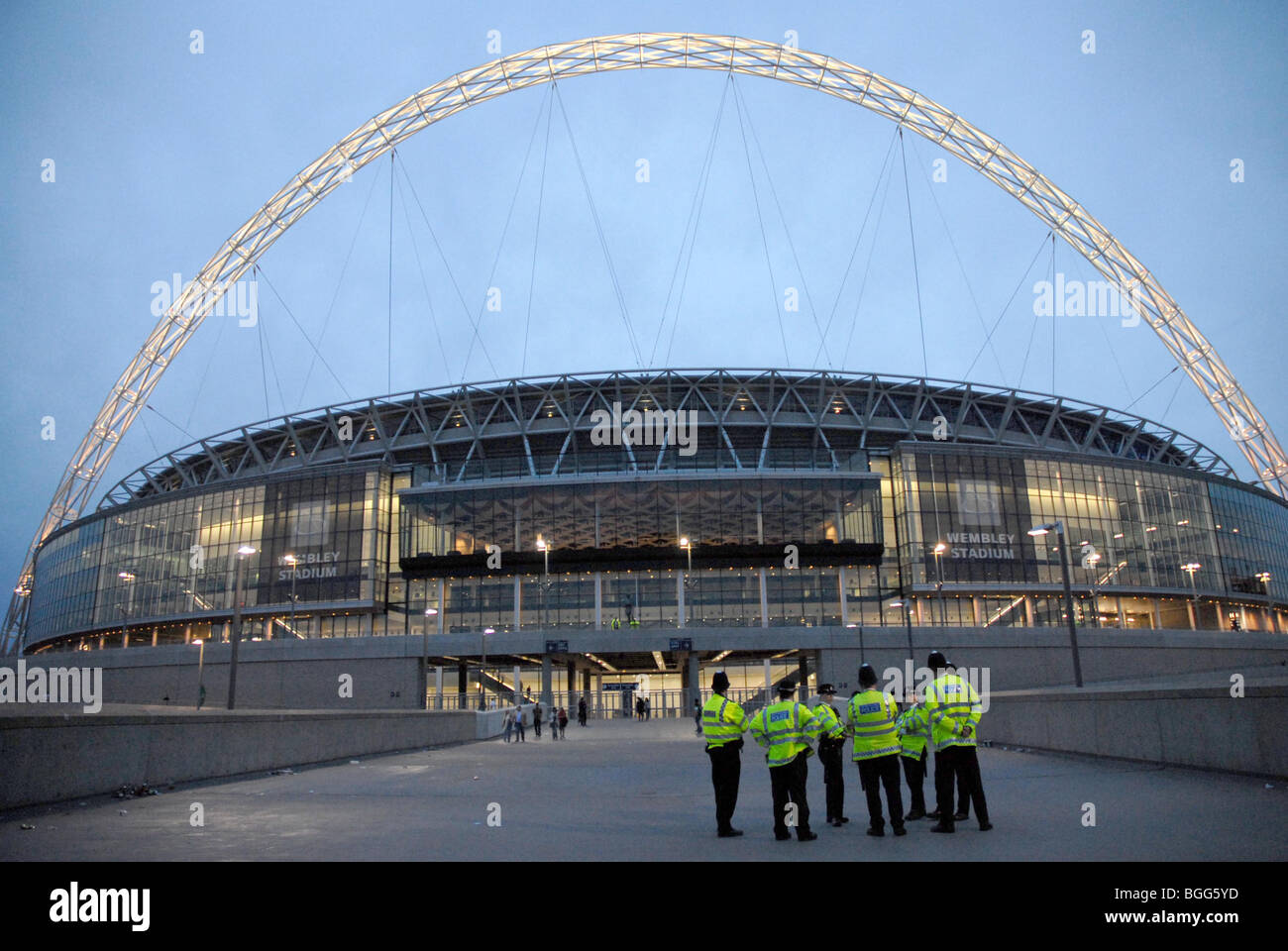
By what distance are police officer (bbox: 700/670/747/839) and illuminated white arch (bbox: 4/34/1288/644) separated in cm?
5360

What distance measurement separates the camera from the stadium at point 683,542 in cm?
6906

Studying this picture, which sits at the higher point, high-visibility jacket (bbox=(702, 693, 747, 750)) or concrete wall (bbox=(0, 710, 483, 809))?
high-visibility jacket (bbox=(702, 693, 747, 750))

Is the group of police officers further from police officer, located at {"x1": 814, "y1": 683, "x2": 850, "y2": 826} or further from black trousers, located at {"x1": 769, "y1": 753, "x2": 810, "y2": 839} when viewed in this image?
police officer, located at {"x1": 814, "y1": 683, "x2": 850, "y2": 826}

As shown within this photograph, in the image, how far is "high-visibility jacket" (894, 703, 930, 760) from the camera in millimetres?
9828

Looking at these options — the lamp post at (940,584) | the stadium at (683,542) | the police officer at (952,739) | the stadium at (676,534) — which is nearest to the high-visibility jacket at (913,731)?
the police officer at (952,739)

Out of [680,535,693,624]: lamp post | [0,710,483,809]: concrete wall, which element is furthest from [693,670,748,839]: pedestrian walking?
[680,535,693,624]: lamp post

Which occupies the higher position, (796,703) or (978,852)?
(796,703)

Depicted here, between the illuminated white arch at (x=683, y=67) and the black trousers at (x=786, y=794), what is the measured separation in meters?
54.2

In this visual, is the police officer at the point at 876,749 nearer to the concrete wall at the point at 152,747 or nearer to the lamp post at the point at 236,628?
the concrete wall at the point at 152,747

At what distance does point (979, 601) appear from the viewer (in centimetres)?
6962
